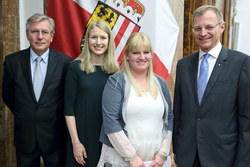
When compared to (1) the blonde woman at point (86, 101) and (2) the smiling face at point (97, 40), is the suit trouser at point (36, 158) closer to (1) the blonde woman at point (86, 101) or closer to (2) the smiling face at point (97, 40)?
(1) the blonde woman at point (86, 101)

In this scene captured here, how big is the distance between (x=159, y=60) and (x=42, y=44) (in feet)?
4.81

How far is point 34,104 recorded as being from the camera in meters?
2.02

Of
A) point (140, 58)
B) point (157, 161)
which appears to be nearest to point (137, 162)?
point (157, 161)

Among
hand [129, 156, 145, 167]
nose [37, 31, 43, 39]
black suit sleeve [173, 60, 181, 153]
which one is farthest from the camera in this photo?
nose [37, 31, 43, 39]

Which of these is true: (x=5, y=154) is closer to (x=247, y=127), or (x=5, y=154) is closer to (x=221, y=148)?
(x=221, y=148)

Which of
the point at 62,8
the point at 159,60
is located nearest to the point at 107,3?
the point at 62,8

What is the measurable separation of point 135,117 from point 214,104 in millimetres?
535

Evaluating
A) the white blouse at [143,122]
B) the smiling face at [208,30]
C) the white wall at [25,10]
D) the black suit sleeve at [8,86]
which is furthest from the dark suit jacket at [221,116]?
the white wall at [25,10]

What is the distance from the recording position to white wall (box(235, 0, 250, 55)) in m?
9.73

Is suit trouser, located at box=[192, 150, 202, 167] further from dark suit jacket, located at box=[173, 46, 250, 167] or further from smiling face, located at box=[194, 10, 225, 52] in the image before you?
smiling face, located at box=[194, 10, 225, 52]

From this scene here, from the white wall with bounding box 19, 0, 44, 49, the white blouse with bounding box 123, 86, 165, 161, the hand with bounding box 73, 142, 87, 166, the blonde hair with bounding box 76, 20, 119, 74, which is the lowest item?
the hand with bounding box 73, 142, 87, 166

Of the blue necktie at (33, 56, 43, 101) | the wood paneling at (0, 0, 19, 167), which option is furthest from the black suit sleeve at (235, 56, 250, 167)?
the wood paneling at (0, 0, 19, 167)

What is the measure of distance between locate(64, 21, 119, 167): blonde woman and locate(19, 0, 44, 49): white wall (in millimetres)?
1408

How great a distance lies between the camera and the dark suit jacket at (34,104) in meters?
2.03
